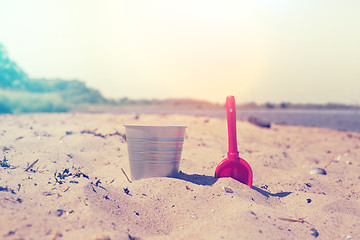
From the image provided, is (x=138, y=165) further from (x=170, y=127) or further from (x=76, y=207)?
(x=76, y=207)

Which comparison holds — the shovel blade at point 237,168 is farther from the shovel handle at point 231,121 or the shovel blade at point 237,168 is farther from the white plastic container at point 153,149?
the white plastic container at point 153,149

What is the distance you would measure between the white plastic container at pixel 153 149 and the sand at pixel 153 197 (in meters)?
0.15

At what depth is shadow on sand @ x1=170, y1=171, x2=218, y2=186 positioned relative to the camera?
125 inches

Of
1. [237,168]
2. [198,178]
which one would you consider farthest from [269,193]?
[198,178]

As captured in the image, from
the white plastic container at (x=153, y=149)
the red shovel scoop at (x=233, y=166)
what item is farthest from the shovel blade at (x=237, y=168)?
the white plastic container at (x=153, y=149)

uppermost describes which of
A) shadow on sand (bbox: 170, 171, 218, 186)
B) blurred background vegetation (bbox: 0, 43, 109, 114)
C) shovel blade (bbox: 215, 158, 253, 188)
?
blurred background vegetation (bbox: 0, 43, 109, 114)

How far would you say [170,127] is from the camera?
296 centimetres

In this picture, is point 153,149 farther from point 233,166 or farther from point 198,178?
point 233,166

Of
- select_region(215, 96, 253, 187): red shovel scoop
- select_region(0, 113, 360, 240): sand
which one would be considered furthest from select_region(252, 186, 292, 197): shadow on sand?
select_region(215, 96, 253, 187): red shovel scoop

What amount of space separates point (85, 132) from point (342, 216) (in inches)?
152

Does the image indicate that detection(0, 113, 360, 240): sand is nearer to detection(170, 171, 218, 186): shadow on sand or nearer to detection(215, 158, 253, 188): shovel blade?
detection(170, 171, 218, 186): shadow on sand

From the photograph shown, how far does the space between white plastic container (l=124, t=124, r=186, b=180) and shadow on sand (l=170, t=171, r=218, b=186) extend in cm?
16

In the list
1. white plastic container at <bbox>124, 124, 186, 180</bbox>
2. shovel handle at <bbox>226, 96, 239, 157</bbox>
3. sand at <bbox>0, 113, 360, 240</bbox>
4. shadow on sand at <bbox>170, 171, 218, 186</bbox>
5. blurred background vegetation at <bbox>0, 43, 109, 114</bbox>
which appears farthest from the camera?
blurred background vegetation at <bbox>0, 43, 109, 114</bbox>

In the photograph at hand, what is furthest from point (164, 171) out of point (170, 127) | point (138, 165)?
point (170, 127)
